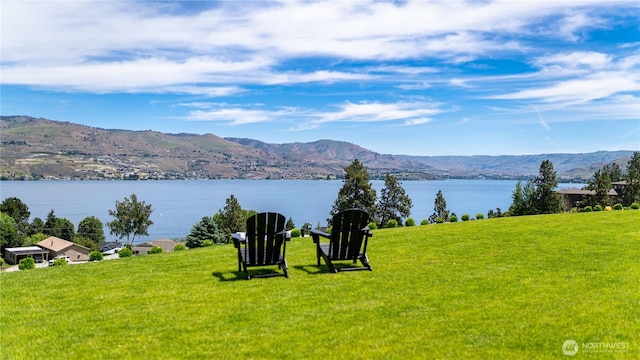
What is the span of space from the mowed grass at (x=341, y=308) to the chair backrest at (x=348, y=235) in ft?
1.37

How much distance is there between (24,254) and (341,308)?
185 ft

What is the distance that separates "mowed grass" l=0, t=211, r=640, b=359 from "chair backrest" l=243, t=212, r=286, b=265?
1.44 ft

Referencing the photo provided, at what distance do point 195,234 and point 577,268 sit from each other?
36396 mm

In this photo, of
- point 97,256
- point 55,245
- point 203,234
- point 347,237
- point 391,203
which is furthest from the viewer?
point 55,245

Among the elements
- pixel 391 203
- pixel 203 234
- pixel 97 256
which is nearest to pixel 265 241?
pixel 97 256

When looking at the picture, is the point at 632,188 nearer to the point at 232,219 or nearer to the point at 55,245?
the point at 232,219

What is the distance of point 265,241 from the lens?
746 centimetres

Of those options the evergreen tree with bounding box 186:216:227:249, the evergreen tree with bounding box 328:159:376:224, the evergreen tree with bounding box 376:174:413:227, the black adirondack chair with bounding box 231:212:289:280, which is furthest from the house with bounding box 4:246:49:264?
the black adirondack chair with bounding box 231:212:289:280

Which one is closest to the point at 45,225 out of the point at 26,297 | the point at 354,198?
the point at 354,198

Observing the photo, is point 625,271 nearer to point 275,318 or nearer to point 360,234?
point 360,234

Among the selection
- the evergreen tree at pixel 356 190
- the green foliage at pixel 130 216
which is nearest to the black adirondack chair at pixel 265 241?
the evergreen tree at pixel 356 190

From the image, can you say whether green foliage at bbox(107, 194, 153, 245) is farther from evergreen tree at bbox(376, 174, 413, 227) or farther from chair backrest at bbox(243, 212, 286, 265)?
chair backrest at bbox(243, 212, 286, 265)

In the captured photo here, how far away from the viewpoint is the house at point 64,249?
53328 mm

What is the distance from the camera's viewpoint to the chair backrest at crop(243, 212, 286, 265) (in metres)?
7.24
